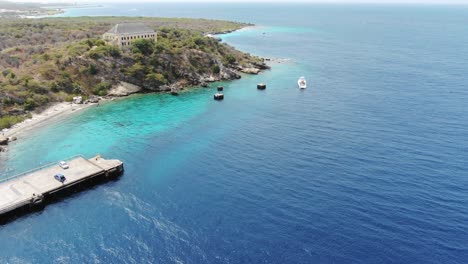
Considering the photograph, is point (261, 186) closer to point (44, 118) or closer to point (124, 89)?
point (44, 118)

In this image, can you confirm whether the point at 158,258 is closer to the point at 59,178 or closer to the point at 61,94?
the point at 59,178

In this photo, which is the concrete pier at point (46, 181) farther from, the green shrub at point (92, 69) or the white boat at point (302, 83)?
the white boat at point (302, 83)

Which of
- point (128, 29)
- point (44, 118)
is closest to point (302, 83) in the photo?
point (128, 29)

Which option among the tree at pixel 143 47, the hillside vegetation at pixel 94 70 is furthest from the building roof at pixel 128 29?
the tree at pixel 143 47

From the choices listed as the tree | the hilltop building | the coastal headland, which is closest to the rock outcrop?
the coastal headland

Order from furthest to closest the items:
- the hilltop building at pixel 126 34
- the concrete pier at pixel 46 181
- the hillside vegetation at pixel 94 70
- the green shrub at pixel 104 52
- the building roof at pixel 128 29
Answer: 1. the building roof at pixel 128 29
2. the hilltop building at pixel 126 34
3. the green shrub at pixel 104 52
4. the hillside vegetation at pixel 94 70
5. the concrete pier at pixel 46 181

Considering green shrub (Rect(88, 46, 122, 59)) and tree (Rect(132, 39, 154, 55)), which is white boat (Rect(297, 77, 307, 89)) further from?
green shrub (Rect(88, 46, 122, 59))

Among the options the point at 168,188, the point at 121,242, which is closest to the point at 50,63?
the point at 168,188
